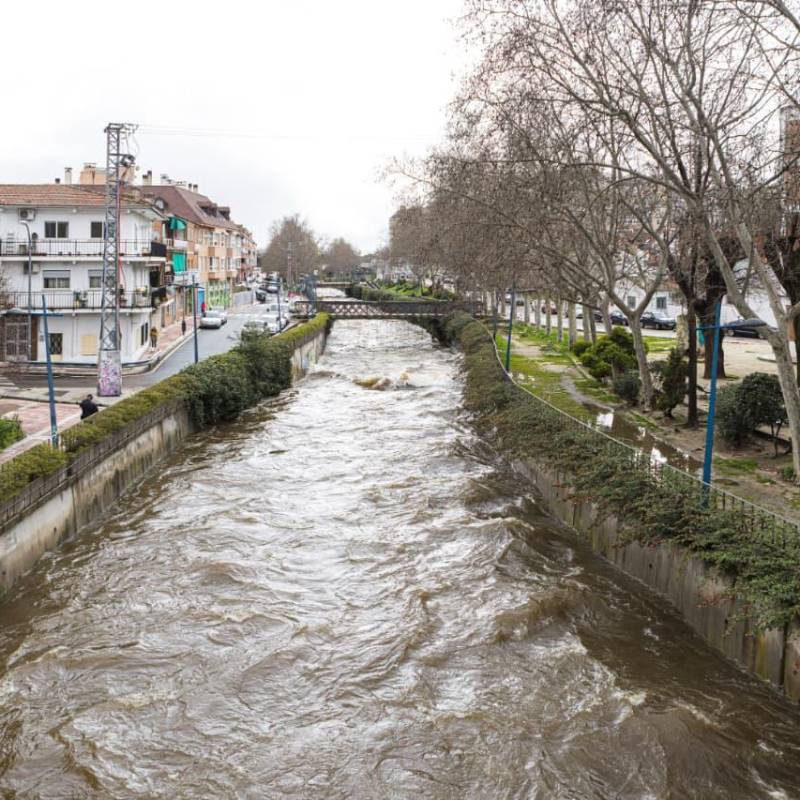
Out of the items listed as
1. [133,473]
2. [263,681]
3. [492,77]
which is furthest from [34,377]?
[263,681]

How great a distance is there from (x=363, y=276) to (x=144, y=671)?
159m

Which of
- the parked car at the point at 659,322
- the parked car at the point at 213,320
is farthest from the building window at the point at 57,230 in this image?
the parked car at the point at 659,322

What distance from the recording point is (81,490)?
17.6 meters

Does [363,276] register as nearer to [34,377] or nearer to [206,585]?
[34,377]

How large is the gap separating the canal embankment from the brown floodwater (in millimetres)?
392

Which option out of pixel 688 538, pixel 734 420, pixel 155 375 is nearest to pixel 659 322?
pixel 155 375

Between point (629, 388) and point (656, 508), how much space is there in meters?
13.4

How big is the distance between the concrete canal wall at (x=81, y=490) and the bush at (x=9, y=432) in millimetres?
2582

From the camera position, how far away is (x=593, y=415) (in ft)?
79.9

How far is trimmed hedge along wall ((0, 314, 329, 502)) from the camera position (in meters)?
15.7

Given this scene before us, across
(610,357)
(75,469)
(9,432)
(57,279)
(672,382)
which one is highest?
(57,279)

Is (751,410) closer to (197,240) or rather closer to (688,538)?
(688,538)

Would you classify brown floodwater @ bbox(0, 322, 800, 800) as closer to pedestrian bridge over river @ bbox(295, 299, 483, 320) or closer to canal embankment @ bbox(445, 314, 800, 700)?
canal embankment @ bbox(445, 314, 800, 700)

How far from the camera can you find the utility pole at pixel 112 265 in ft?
93.2
